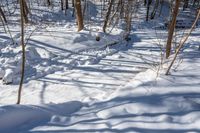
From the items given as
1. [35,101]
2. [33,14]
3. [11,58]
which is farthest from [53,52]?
[33,14]

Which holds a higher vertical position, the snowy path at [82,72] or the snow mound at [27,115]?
the snow mound at [27,115]

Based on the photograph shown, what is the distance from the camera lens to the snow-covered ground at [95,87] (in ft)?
12.5

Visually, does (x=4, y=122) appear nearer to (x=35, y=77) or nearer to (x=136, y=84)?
(x=136, y=84)

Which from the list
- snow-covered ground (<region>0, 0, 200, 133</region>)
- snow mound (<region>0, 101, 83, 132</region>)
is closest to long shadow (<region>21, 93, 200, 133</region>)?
snow-covered ground (<region>0, 0, 200, 133</region>)

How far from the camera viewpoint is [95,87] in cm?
666

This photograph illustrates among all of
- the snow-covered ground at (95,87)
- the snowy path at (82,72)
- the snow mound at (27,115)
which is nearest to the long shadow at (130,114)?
the snow-covered ground at (95,87)

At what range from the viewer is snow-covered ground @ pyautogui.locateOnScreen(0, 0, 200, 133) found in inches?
150

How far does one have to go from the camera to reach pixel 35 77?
7820mm

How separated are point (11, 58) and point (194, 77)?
5499 mm

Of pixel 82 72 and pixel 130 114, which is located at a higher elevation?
pixel 130 114

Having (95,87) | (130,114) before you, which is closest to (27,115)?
(130,114)

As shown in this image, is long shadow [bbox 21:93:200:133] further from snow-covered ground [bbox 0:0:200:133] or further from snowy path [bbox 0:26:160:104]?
snowy path [bbox 0:26:160:104]

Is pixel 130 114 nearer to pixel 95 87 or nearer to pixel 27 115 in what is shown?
pixel 27 115

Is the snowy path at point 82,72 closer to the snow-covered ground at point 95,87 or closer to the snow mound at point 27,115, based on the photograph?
the snow-covered ground at point 95,87
